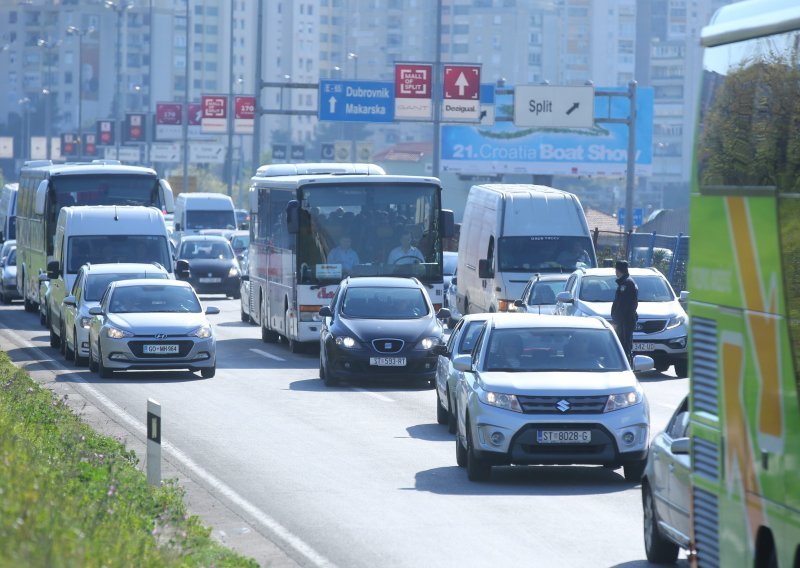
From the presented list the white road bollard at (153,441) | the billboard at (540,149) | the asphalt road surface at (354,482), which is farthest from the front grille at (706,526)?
the billboard at (540,149)

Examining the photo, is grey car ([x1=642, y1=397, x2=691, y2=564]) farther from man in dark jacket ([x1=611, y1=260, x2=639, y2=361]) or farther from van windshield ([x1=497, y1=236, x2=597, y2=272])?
van windshield ([x1=497, y1=236, x2=597, y2=272])

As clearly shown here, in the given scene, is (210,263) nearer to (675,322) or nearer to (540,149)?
(675,322)

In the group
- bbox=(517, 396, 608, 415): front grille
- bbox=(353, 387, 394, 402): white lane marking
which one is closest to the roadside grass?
bbox=(517, 396, 608, 415): front grille

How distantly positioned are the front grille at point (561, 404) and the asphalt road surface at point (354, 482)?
2.20 ft

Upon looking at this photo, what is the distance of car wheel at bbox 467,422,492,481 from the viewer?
15.8 meters

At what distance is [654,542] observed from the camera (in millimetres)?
11570

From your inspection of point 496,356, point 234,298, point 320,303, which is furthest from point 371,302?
point 234,298

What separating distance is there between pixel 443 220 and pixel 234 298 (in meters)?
22.5

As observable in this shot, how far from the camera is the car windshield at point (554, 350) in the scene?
16438mm

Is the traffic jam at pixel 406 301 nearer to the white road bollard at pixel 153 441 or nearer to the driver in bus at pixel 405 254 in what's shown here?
the driver in bus at pixel 405 254

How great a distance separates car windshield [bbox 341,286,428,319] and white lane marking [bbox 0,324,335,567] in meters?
4.81

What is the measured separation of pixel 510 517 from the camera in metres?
13.9

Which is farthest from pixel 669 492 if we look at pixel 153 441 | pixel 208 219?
pixel 208 219

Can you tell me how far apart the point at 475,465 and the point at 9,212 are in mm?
49077
